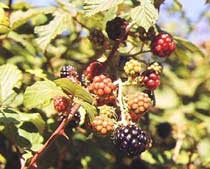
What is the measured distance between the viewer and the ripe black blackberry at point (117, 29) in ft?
7.60

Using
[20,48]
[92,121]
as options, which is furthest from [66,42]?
[92,121]

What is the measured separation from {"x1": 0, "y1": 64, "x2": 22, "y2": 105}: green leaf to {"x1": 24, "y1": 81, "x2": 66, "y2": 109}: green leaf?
477 millimetres

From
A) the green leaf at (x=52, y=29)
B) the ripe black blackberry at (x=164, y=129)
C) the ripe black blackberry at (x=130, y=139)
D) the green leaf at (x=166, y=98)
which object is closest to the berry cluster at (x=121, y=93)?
the ripe black blackberry at (x=130, y=139)

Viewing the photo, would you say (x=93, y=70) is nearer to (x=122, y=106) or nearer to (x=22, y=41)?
(x=122, y=106)

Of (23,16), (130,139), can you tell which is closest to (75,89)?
(130,139)

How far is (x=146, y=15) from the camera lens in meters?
2.21

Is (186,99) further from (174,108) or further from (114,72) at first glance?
(114,72)

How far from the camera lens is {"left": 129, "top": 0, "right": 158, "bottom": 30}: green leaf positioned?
86.9 inches

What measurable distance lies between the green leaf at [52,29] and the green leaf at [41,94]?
75 centimetres

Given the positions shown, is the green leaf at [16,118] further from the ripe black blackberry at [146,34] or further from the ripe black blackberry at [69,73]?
the ripe black blackberry at [146,34]

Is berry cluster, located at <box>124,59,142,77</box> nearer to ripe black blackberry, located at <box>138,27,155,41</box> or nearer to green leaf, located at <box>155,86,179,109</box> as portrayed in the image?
ripe black blackberry, located at <box>138,27,155,41</box>

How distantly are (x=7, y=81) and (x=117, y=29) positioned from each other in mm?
650

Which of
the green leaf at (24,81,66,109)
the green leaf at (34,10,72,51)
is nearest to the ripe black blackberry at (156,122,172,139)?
the green leaf at (34,10,72,51)

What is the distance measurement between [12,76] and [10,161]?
54cm
